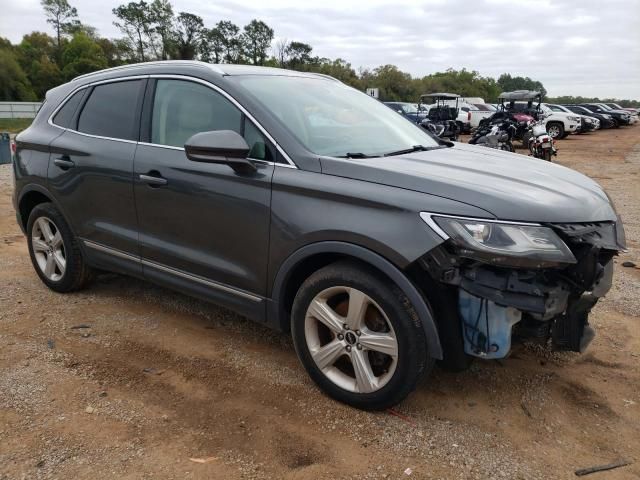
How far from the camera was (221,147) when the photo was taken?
2715mm

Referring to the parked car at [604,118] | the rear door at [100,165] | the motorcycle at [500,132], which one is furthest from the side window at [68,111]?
the parked car at [604,118]

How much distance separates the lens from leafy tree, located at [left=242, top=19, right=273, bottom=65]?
295 ft

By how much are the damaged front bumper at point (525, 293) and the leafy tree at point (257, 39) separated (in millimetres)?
90817

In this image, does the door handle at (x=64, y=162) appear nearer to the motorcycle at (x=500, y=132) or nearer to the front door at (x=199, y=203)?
the front door at (x=199, y=203)

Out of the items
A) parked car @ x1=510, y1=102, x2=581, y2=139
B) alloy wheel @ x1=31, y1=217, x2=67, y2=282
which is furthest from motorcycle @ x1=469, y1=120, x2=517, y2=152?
alloy wheel @ x1=31, y1=217, x2=67, y2=282

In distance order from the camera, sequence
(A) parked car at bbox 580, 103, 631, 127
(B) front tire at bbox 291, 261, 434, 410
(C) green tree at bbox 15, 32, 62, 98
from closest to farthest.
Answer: (B) front tire at bbox 291, 261, 434, 410
(A) parked car at bbox 580, 103, 631, 127
(C) green tree at bbox 15, 32, 62, 98

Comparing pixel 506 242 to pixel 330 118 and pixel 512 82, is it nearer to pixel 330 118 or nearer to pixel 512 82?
pixel 330 118

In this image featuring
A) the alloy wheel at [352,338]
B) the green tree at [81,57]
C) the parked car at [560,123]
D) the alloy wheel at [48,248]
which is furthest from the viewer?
the green tree at [81,57]

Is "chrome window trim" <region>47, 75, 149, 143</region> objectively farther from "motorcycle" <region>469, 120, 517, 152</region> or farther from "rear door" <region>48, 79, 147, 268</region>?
"motorcycle" <region>469, 120, 517, 152</region>

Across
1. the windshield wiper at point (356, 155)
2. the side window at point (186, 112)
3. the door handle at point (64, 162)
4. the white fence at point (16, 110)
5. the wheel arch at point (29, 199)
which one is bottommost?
the white fence at point (16, 110)

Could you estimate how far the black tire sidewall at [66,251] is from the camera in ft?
13.4

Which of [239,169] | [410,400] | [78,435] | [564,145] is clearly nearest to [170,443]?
[78,435]

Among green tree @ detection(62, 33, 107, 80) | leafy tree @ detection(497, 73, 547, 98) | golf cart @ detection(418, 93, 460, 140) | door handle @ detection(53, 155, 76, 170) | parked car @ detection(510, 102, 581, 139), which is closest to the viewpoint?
door handle @ detection(53, 155, 76, 170)

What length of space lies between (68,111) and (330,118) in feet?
7.17
